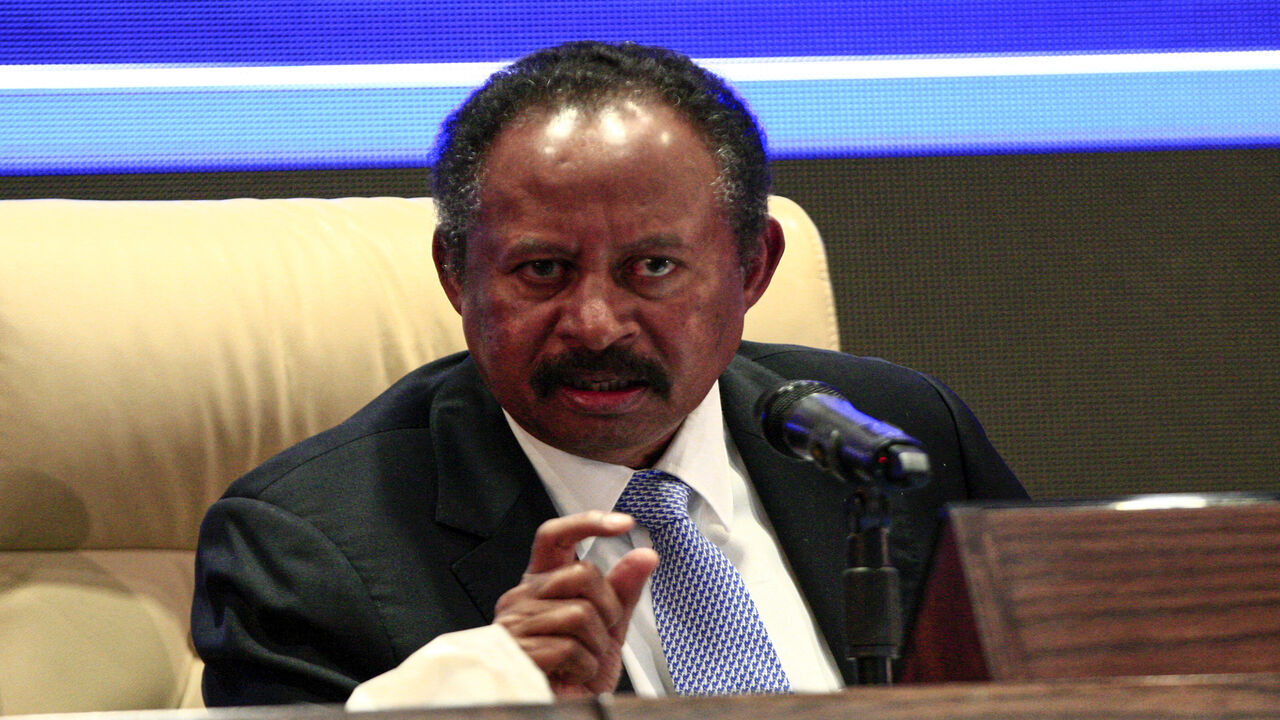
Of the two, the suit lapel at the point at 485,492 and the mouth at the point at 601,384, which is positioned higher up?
the mouth at the point at 601,384

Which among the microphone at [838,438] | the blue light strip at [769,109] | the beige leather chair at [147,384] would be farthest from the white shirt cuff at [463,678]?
the blue light strip at [769,109]

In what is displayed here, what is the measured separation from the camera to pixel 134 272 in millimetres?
1448

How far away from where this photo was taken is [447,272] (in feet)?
4.52

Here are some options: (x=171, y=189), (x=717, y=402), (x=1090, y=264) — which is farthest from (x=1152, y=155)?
(x=171, y=189)

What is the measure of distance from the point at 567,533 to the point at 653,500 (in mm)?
347

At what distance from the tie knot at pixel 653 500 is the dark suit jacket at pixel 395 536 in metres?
0.08

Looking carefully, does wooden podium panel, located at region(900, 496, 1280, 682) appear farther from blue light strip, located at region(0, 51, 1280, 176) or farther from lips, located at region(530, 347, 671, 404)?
blue light strip, located at region(0, 51, 1280, 176)

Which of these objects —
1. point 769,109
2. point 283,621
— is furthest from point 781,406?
point 769,109

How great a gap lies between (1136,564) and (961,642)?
0.10 metres

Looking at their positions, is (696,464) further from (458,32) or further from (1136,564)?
(458,32)

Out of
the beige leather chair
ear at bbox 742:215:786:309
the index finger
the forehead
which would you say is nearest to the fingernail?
the index finger

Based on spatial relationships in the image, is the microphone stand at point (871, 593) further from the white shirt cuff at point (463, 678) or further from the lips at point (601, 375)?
the lips at point (601, 375)

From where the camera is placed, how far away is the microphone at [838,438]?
0.84 metres

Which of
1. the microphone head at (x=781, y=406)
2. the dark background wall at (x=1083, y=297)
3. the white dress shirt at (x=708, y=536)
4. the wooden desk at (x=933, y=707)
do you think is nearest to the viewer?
the wooden desk at (x=933, y=707)
